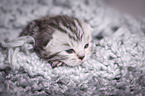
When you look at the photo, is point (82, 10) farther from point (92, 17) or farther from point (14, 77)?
point (14, 77)

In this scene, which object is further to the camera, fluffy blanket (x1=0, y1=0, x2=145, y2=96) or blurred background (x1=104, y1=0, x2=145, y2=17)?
blurred background (x1=104, y1=0, x2=145, y2=17)

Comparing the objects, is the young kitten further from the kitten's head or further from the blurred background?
the blurred background

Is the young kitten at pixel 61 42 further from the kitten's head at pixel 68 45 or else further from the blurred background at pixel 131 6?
the blurred background at pixel 131 6

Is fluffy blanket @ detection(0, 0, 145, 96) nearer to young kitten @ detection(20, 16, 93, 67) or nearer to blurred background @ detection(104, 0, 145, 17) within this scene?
young kitten @ detection(20, 16, 93, 67)

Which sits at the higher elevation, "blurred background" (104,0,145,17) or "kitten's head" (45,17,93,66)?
"blurred background" (104,0,145,17)

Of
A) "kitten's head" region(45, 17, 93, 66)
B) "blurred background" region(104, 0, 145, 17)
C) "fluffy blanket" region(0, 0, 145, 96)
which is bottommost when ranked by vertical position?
"fluffy blanket" region(0, 0, 145, 96)

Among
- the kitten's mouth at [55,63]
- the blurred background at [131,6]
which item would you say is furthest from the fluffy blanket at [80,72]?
the blurred background at [131,6]

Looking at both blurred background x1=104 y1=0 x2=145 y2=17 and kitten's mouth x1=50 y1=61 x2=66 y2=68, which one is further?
blurred background x1=104 y1=0 x2=145 y2=17

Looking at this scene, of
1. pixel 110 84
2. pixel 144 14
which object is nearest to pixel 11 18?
pixel 110 84

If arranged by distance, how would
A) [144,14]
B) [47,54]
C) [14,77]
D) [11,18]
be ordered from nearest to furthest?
[14,77] < [47,54] < [11,18] < [144,14]

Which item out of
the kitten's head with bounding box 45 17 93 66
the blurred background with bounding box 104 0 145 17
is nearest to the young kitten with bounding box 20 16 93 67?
the kitten's head with bounding box 45 17 93 66
